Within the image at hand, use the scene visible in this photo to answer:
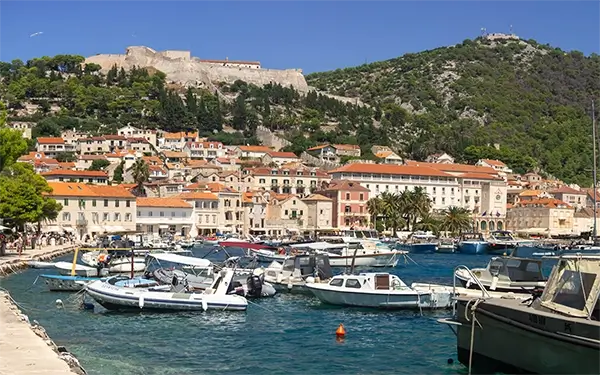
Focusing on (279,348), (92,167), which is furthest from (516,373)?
(92,167)

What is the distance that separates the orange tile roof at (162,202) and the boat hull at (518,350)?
8057cm

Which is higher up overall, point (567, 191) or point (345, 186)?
point (567, 191)

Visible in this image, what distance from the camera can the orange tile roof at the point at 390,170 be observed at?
120 metres

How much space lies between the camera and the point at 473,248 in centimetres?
8381

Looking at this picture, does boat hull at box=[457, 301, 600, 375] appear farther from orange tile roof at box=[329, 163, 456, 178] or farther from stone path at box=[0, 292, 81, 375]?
orange tile roof at box=[329, 163, 456, 178]

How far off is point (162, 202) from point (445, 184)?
48749 millimetres

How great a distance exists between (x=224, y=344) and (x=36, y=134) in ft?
472

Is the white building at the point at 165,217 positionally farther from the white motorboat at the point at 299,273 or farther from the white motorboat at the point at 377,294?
the white motorboat at the point at 377,294

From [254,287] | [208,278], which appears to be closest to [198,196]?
[208,278]

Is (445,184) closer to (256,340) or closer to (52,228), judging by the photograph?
(52,228)

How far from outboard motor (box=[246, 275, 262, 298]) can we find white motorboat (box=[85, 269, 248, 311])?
392cm

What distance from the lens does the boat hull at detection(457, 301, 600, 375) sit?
47.7 ft

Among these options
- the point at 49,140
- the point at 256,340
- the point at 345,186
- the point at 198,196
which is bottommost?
the point at 256,340

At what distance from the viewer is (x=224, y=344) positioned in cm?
2277
